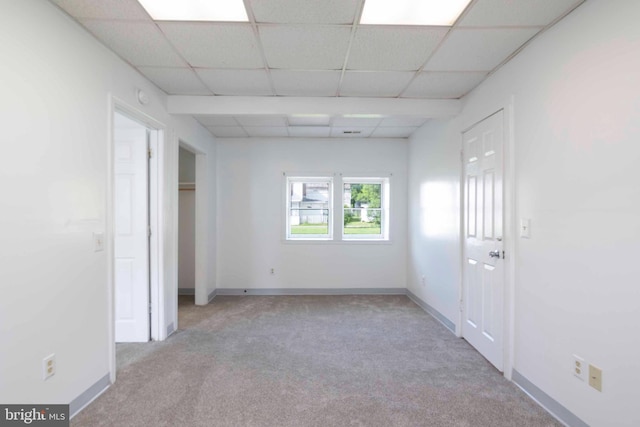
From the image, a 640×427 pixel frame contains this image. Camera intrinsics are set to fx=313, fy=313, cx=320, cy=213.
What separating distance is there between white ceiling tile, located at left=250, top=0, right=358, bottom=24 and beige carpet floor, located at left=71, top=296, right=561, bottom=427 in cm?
249

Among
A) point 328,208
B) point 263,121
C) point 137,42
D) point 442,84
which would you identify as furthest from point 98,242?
point 328,208

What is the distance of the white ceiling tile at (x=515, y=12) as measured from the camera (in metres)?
1.80

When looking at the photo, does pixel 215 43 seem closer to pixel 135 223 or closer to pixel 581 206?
pixel 135 223

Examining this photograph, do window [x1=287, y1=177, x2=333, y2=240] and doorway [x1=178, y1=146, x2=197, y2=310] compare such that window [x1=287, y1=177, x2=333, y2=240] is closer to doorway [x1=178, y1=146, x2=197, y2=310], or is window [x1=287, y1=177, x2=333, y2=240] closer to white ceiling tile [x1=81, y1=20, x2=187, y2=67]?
doorway [x1=178, y1=146, x2=197, y2=310]

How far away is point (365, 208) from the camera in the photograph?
5.18 meters

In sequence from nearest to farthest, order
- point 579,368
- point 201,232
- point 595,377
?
point 595,377 < point 579,368 < point 201,232

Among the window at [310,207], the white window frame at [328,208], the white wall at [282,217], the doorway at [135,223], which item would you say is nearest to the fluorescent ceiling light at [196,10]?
the doorway at [135,223]

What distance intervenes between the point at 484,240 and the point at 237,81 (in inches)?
106

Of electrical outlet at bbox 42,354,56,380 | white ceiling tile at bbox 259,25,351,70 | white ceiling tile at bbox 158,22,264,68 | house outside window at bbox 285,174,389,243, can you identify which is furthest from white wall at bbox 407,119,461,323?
electrical outlet at bbox 42,354,56,380

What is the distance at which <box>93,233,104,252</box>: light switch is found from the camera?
2178mm

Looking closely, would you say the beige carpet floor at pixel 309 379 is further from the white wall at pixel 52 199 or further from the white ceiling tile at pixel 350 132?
the white ceiling tile at pixel 350 132

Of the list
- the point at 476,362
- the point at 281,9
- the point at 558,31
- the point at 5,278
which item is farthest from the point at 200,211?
the point at 558,31

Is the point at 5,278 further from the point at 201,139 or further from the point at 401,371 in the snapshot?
the point at 201,139

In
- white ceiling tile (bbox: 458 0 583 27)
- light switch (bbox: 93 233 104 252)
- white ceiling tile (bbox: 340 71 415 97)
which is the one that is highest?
white ceiling tile (bbox: 340 71 415 97)
